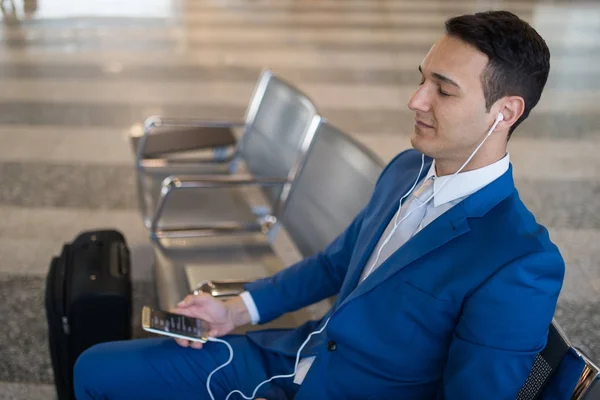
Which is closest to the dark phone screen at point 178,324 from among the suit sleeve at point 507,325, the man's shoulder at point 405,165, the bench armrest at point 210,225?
the man's shoulder at point 405,165

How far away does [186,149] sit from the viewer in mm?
3615

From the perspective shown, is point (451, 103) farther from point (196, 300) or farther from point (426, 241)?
point (196, 300)

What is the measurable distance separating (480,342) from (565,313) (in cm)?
199

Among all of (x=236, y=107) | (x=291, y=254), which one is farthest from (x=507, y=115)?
(x=236, y=107)

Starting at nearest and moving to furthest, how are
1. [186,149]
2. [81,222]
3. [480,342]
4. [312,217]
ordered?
1. [480,342]
2. [312,217]
3. [186,149]
4. [81,222]

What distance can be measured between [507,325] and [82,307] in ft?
4.85

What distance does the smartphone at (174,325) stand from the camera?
176 cm

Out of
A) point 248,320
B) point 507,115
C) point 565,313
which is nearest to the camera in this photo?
point 507,115

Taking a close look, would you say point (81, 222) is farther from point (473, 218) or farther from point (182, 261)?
point (473, 218)

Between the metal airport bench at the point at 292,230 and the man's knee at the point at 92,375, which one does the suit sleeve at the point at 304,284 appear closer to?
the metal airport bench at the point at 292,230

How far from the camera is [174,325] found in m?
1.82

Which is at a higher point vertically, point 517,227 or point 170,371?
point 517,227

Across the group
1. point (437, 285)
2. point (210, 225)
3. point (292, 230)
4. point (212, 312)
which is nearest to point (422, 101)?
point (437, 285)

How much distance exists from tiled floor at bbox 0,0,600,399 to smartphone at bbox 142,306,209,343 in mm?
1029
